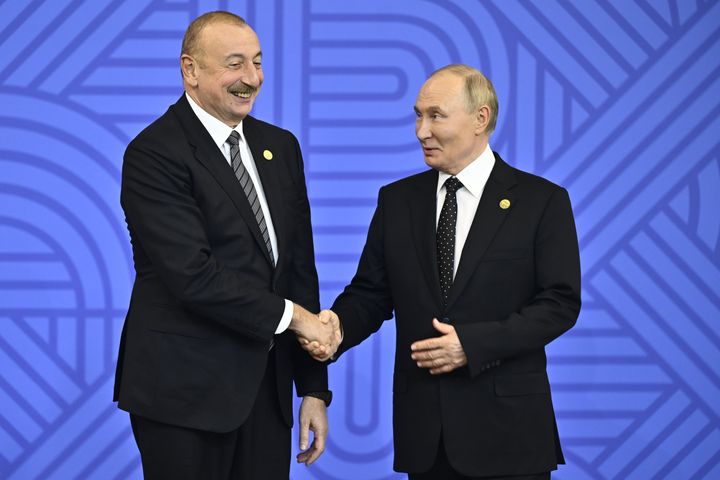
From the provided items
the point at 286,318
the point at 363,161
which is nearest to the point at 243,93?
the point at 286,318

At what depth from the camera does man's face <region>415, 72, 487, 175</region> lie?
286 centimetres

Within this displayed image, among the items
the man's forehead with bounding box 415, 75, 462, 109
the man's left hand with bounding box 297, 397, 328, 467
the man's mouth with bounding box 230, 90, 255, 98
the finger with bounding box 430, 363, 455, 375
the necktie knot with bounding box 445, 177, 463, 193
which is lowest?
the man's left hand with bounding box 297, 397, 328, 467

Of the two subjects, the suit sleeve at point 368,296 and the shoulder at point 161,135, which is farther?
the suit sleeve at point 368,296

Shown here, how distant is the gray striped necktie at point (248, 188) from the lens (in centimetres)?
273

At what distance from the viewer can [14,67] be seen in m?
4.27

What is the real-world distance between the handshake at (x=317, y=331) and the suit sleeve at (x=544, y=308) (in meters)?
0.36

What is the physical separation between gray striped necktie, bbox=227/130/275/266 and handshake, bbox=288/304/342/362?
0.52 feet

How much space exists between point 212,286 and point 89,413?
201 centimetres

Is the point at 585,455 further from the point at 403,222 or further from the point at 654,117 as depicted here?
the point at 403,222

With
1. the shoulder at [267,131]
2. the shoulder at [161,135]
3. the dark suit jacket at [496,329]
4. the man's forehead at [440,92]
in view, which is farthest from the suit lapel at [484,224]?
the shoulder at [161,135]

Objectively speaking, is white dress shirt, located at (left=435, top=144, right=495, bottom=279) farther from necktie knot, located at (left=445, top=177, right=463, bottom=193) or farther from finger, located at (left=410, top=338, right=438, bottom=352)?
finger, located at (left=410, top=338, right=438, bottom=352)

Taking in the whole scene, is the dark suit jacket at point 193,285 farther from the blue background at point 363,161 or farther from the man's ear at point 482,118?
the blue background at point 363,161

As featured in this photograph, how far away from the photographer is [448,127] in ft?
9.35

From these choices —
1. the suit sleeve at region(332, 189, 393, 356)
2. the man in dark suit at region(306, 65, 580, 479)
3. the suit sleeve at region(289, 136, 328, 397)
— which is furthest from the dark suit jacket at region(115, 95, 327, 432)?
the suit sleeve at region(332, 189, 393, 356)
